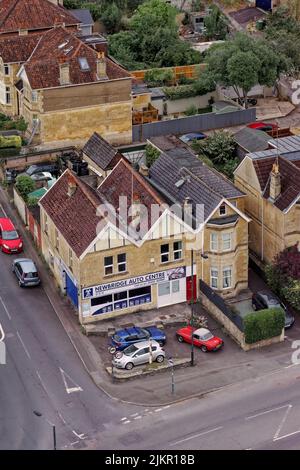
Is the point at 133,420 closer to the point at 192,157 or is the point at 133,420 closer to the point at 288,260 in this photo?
the point at 288,260

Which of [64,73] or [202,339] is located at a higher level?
[64,73]

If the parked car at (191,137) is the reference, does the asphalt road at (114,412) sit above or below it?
below

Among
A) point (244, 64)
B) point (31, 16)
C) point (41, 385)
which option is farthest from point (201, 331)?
point (31, 16)

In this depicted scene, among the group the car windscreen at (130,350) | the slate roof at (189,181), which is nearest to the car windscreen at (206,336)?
the car windscreen at (130,350)

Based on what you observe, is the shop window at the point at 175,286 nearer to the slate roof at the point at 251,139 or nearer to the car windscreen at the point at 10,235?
the car windscreen at the point at 10,235

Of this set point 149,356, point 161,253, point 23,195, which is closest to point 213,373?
point 149,356

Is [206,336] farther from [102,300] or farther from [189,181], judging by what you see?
[189,181]
